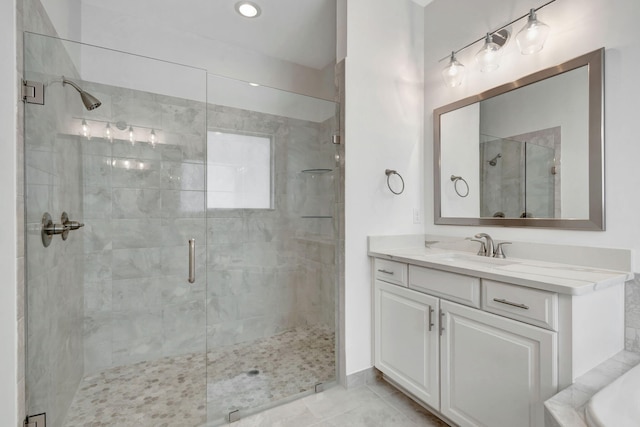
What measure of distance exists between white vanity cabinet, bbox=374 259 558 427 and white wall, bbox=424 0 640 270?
644mm

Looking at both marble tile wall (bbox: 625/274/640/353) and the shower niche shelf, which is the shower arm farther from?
marble tile wall (bbox: 625/274/640/353)

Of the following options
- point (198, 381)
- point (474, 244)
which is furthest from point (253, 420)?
point (474, 244)

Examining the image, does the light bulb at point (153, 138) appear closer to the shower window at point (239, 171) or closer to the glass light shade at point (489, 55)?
the shower window at point (239, 171)

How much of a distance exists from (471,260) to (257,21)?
7.90ft

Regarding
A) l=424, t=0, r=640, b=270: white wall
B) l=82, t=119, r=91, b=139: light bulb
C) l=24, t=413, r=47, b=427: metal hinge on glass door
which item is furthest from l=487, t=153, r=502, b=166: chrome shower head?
l=24, t=413, r=47, b=427: metal hinge on glass door

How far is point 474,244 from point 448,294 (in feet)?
2.20

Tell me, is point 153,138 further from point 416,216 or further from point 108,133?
point 416,216

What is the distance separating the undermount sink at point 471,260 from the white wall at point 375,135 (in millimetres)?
372

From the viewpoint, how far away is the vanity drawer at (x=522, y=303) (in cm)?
109

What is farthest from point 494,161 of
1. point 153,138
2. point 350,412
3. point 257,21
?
point 153,138

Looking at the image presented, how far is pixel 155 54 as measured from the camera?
7.43 feet

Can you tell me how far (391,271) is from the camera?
72.0 inches

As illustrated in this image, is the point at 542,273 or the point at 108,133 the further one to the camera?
the point at 108,133

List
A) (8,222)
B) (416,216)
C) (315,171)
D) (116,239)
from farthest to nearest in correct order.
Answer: (416,216) → (315,171) → (116,239) → (8,222)
